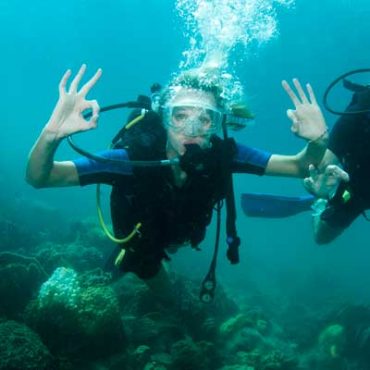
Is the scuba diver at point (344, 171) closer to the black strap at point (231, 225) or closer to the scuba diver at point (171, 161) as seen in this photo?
the scuba diver at point (171, 161)

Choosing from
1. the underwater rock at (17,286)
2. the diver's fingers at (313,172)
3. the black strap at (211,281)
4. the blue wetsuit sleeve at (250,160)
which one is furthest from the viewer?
the underwater rock at (17,286)

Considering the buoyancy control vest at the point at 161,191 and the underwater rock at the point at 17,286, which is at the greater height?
the buoyancy control vest at the point at 161,191

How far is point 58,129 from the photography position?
3936mm

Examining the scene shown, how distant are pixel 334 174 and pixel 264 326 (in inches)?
273

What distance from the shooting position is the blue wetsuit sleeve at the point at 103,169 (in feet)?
14.5

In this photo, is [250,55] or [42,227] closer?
[42,227]

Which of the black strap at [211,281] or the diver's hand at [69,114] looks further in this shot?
the black strap at [211,281]

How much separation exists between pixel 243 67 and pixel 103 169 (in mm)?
45761

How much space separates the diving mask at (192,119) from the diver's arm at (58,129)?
37.9 inches

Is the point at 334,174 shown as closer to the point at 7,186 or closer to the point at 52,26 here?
the point at 7,186

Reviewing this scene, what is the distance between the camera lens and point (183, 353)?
5.60m

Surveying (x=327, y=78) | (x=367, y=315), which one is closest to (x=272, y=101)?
(x=327, y=78)

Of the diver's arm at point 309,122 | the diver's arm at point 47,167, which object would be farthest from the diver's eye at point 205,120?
the diver's arm at point 47,167

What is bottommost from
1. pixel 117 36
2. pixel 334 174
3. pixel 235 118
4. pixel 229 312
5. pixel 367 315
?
pixel 367 315
